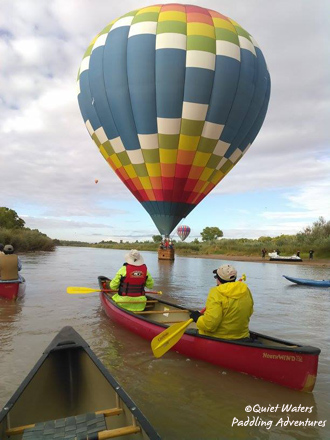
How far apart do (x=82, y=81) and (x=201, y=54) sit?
22.3ft

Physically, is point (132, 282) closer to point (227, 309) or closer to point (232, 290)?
point (227, 309)

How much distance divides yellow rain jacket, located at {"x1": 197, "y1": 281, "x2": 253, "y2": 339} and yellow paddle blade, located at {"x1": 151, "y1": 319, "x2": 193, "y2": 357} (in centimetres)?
52

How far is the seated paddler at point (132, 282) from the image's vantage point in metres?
8.12

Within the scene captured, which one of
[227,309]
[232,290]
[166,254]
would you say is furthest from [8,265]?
[166,254]

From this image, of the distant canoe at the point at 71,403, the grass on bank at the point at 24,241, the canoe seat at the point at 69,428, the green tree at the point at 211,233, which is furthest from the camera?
the green tree at the point at 211,233

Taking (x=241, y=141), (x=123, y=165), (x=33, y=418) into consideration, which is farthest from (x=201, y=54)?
(x=33, y=418)

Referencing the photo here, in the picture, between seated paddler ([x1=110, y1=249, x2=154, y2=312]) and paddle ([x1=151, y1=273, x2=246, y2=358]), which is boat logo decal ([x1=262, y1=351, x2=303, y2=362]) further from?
seated paddler ([x1=110, y1=249, x2=154, y2=312])

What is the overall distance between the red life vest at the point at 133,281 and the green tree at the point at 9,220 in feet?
217

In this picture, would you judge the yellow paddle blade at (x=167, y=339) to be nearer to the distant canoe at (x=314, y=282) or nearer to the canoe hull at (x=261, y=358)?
the canoe hull at (x=261, y=358)

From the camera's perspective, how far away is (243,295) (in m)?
5.38

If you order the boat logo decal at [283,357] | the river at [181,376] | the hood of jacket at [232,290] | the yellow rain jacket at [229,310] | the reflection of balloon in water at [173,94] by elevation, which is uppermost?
the reflection of balloon in water at [173,94]

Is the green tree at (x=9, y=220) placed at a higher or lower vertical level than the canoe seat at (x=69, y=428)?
higher

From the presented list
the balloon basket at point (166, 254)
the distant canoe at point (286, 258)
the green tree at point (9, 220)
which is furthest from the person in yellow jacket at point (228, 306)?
the green tree at point (9, 220)

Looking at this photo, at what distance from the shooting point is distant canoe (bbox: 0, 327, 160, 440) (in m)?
3.12
